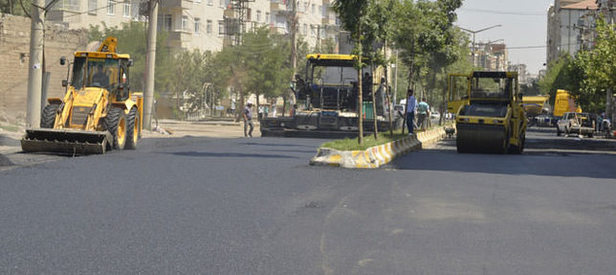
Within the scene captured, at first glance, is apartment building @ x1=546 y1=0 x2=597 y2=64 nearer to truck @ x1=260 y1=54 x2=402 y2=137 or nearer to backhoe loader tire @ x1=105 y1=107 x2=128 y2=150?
truck @ x1=260 y1=54 x2=402 y2=137

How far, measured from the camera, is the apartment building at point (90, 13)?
69438 millimetres

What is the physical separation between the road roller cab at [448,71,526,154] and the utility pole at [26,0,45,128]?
13256 mm

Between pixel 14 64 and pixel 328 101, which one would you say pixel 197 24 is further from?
pixel 328 101

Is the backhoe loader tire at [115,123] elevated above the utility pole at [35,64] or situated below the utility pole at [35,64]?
below

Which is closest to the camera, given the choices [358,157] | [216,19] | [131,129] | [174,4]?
[358,157]

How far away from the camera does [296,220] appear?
11070 mm

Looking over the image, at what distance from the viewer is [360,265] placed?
8.23 m

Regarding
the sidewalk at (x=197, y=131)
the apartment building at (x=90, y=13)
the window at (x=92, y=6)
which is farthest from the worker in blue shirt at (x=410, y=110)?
the window at (x=92, y=6)

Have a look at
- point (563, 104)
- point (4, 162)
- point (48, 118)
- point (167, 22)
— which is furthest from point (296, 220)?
point (563, 104)

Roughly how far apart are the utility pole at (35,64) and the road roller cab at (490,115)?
13256 mm

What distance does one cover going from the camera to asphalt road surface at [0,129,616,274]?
8312 mm

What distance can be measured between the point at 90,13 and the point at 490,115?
167 ft

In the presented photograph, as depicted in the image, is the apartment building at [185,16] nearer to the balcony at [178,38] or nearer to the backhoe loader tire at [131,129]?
the balcony at [178,38]

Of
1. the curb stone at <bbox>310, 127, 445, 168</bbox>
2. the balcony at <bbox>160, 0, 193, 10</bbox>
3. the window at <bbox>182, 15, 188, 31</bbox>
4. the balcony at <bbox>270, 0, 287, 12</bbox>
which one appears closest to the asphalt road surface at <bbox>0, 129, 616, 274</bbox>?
the curb stone at <bbox>310, 127, 445, 168</bbox>
